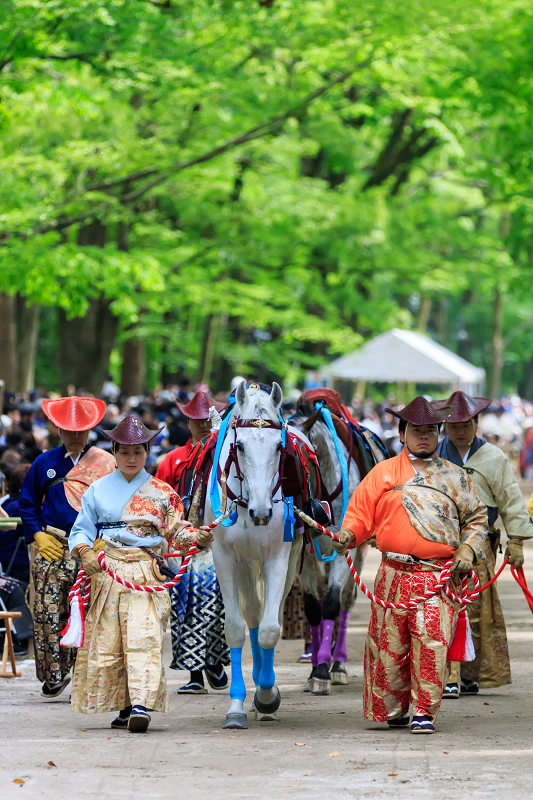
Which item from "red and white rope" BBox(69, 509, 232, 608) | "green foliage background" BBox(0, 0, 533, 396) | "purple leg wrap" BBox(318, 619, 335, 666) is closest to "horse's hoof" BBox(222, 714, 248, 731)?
"red and white rope" BBox(69, 509, 232, 608)

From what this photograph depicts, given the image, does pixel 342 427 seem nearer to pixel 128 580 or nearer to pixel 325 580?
pixel 325 580

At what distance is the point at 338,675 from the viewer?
28.1 ft

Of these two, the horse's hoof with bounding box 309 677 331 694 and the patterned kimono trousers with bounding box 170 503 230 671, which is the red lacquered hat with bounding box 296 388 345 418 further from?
the horse's hoof with bounding box 309 677 331 694

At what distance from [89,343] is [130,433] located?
59.4 feet

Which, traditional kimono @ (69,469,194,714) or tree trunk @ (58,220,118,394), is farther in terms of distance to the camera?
tree trunk @ (58,220,118,394)

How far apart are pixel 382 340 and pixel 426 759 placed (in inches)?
925

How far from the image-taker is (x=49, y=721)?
711 cm

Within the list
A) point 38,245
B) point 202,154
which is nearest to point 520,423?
point 202,154

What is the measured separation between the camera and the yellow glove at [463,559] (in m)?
6.51

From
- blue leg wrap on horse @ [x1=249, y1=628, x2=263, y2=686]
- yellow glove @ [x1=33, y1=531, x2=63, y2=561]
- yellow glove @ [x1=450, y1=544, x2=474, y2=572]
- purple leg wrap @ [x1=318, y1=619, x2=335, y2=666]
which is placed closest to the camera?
yellow glove @ [x1=450, y1=544, x2=474, y2=572]

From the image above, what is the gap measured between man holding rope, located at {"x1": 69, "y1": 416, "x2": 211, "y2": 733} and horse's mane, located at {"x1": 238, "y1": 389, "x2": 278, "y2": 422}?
596mm

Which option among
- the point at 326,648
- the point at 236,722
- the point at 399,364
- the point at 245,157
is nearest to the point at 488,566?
the point at 326,648

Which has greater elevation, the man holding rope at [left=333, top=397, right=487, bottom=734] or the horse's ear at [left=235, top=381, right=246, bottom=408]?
the horse's ear at [left=235, top=381, right=246, bottom=408]

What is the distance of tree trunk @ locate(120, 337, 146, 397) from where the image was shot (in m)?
28.5
